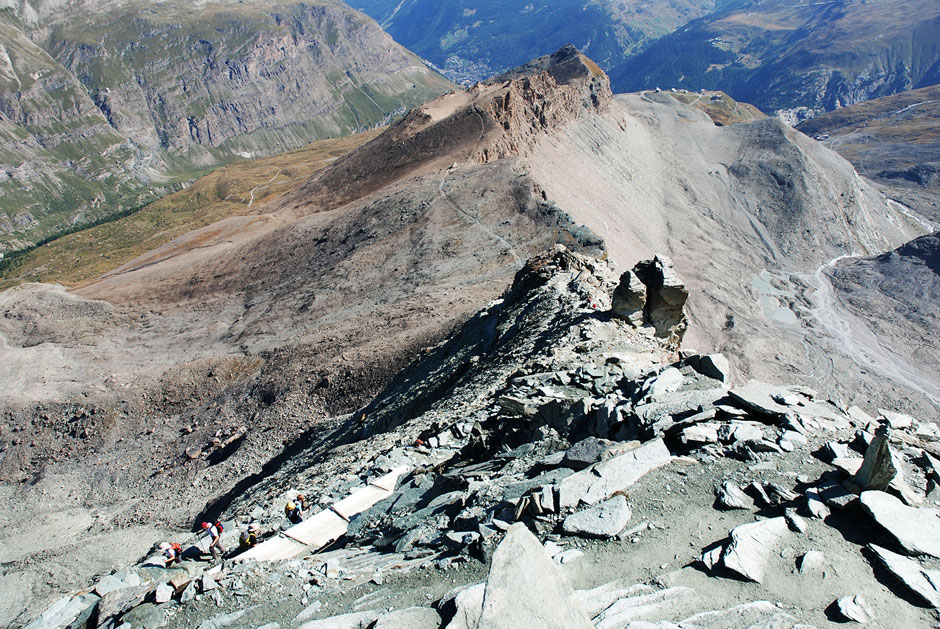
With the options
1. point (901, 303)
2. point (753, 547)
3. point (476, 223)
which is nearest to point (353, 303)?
point (476, 223)

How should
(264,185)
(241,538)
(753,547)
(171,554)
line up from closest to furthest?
1. (753,547)
2. (171,554)
3. (241,538)
4. (264,185)

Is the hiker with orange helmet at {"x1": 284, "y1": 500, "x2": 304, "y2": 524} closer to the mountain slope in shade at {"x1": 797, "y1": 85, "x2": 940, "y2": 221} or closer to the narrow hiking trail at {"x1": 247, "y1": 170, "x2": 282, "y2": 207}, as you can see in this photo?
the mountain slope in shade at {"x1": 797, "y1": 85, "x2": 940, "y2": 221}

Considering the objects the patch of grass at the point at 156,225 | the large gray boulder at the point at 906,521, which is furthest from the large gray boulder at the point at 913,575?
the patch of grass at the point at 156,225

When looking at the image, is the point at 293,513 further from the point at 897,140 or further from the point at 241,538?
the point at 897,140

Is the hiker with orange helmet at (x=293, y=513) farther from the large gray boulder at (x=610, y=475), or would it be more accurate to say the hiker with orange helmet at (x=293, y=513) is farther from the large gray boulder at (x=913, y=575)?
the large gray boulder at (x=913, y=575)

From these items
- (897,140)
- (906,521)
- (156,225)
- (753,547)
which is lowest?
(897,140)

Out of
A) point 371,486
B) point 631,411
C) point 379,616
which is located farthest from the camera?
point 371,486

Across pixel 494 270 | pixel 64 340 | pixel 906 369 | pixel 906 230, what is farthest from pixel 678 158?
pixel 64 340

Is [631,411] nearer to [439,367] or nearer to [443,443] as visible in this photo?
[443,443]
